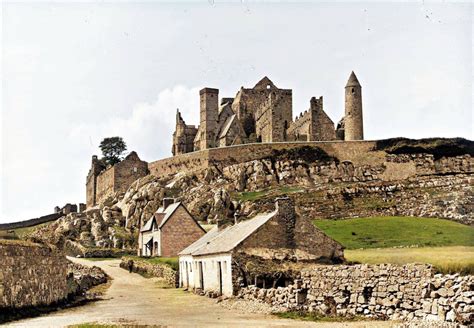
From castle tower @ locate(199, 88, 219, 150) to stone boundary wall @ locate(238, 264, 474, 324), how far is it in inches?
2932

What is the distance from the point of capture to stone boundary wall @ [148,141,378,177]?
85000 millimetres

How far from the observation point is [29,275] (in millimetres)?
26906

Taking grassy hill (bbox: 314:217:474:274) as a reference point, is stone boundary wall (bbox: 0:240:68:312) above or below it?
above

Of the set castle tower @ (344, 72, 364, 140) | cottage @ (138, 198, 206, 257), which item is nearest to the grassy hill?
cottage @ (138, 198, 206, 257)

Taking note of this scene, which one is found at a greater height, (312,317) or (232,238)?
(232,238)

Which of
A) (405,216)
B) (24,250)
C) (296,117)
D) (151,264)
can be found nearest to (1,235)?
(24,250)

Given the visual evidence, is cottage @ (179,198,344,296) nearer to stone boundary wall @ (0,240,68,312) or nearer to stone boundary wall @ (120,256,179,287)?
stone boundary wall @ (0,240,68,312)

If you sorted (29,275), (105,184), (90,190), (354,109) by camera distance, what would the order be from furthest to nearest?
1. (90,190)
2. (105,184)
3. (354,109)
4. (29,275)

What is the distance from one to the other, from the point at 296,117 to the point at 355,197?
27.3 metres

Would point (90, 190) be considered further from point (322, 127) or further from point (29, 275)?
point (29, 275)

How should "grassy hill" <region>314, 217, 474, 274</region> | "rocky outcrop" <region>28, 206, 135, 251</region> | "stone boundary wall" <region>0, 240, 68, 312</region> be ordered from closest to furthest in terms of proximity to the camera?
"stone boundary wall" <region>0, 240, 68, 312</region> → "grassy hill" <region>314, 217, 474, 274</region> → "rocky outcrop" <region>28, 206, 135, 251</region>

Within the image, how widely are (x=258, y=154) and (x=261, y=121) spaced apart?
13.6 metres

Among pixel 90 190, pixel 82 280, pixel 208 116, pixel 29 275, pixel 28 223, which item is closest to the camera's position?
pixel 29 275

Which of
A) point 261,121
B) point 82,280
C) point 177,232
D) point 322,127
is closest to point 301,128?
point 322,127
